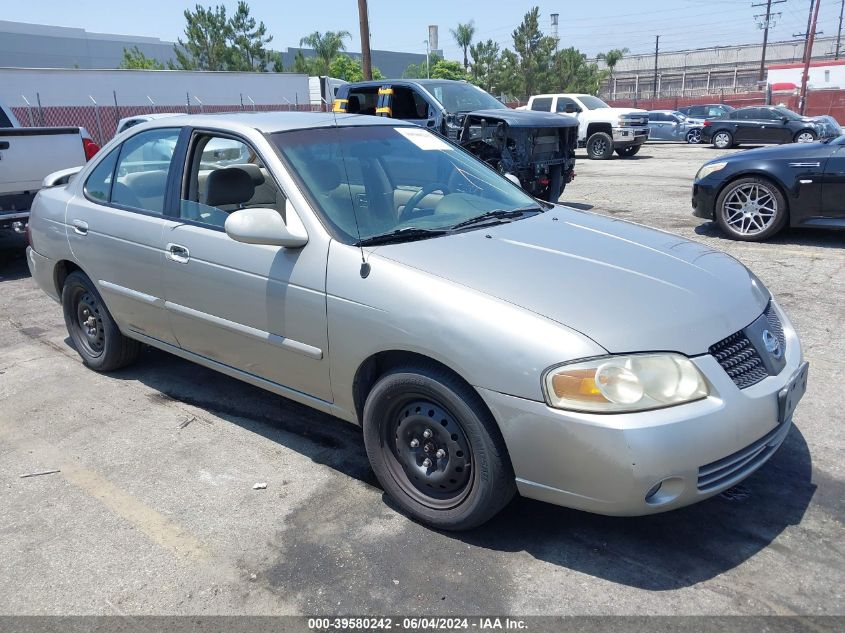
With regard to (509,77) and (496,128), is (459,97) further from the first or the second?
(509,77)

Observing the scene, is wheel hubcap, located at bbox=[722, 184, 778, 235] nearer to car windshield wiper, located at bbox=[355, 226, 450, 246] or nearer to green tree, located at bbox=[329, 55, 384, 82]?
car windshield wiper, located at bbox=[355, 226, 450, 246]

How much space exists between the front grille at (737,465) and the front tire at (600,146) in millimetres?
19455

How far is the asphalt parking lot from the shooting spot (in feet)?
8.89

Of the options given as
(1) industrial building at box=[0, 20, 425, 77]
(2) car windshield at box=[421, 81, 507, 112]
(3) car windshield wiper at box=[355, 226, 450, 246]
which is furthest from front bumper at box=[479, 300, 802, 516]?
(1) industrial building at box=[0, 20, 425, 77]

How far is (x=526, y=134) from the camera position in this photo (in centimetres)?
943

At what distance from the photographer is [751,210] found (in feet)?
27.0

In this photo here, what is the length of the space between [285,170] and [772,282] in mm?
5039

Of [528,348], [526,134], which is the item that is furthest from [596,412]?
[526,134]

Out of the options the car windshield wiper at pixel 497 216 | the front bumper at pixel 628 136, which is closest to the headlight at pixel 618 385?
the car windshield wiper at pixel 497 216

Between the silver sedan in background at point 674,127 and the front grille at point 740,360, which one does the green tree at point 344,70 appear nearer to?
the silver sedan in background at point 674,127

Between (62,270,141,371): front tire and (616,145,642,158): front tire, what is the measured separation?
19.2 m

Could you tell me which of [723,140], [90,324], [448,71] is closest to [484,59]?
[448,71]

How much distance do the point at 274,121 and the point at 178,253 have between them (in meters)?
0.90

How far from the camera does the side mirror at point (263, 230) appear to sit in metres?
3.33
